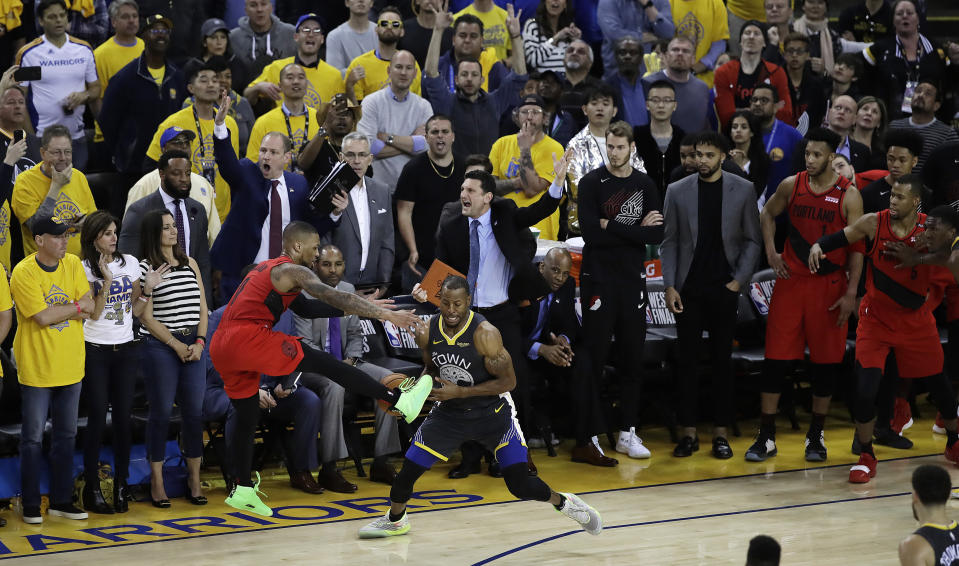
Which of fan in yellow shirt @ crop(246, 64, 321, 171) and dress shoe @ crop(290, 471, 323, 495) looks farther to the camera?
fan in yellow shirt @ crop(246, 64, 321, 171)

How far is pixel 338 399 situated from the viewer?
9500 mm

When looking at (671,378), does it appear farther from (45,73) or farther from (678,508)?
(45,73)

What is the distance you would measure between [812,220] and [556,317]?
217cm

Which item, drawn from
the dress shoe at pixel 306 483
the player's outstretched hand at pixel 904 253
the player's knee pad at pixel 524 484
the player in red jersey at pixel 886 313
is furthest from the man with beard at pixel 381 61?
the player's knee pad at pixel 524 484

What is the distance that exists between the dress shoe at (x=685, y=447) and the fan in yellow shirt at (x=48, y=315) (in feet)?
15.5

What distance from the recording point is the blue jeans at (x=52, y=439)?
8.45 metres

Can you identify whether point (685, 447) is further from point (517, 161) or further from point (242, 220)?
point (242, 220)

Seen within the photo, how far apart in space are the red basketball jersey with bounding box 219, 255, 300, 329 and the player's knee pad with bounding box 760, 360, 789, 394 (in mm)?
4348

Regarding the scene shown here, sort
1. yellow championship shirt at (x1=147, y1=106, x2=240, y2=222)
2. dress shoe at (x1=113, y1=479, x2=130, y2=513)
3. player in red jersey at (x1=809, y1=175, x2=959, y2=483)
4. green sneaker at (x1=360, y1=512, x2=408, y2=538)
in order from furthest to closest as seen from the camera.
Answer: yellow championship shirt at (x1=147, y1=106, x2=240, y2=222) < player in red jersey at (x1=809, y1=175, x2=959, y2=483) < dress shoe at (x1=113, y1=479, x2=130, y2=513) < green sneaker at (x1=360, y1=512, x2=408, y2=538)

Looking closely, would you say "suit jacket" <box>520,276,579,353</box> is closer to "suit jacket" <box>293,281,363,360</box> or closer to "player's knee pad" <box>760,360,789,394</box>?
"suit jacket" <box>293,281,363,360</box>

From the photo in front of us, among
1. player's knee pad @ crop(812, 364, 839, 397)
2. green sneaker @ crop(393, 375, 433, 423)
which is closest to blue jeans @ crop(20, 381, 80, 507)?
green sneaker @ crop(393, 375, 433, 423)

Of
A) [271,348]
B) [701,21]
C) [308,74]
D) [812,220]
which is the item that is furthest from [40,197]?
[701,21]

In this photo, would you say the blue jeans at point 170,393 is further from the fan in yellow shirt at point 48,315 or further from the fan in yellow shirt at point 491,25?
the fan in yellow shirt at point 491,25

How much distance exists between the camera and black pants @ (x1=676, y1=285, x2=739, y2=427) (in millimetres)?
10227
